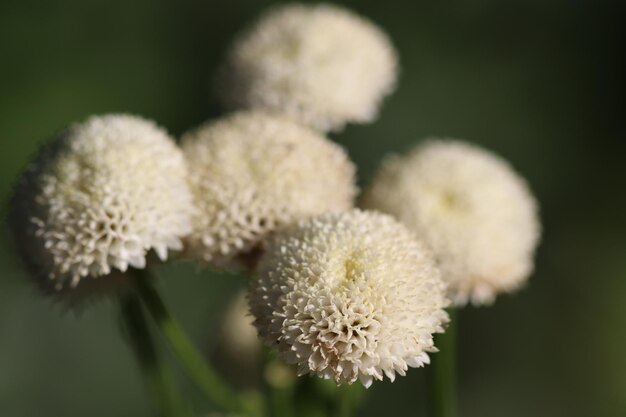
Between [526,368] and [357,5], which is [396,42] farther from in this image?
[526,368]

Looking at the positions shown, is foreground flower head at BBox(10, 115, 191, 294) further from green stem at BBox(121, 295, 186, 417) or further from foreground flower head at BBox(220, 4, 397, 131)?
foreground flower head at BBox(220, 4, 397, 131)

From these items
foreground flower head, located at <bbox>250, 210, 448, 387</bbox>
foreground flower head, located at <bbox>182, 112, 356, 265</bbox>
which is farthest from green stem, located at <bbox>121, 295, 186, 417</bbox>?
foreground flower head, located at <bbox>250, 210, 448, 387</bbox>

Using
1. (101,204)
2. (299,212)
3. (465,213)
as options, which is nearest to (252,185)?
(299,212)

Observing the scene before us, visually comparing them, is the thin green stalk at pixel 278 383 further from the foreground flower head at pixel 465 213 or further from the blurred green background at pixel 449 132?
the blurred green background at pixel 449 132

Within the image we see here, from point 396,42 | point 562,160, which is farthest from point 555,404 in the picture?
point 396,42

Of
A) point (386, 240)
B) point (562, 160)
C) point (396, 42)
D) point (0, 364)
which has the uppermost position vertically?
point (396, 42)

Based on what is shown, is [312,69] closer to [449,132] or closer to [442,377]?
[442,377]
